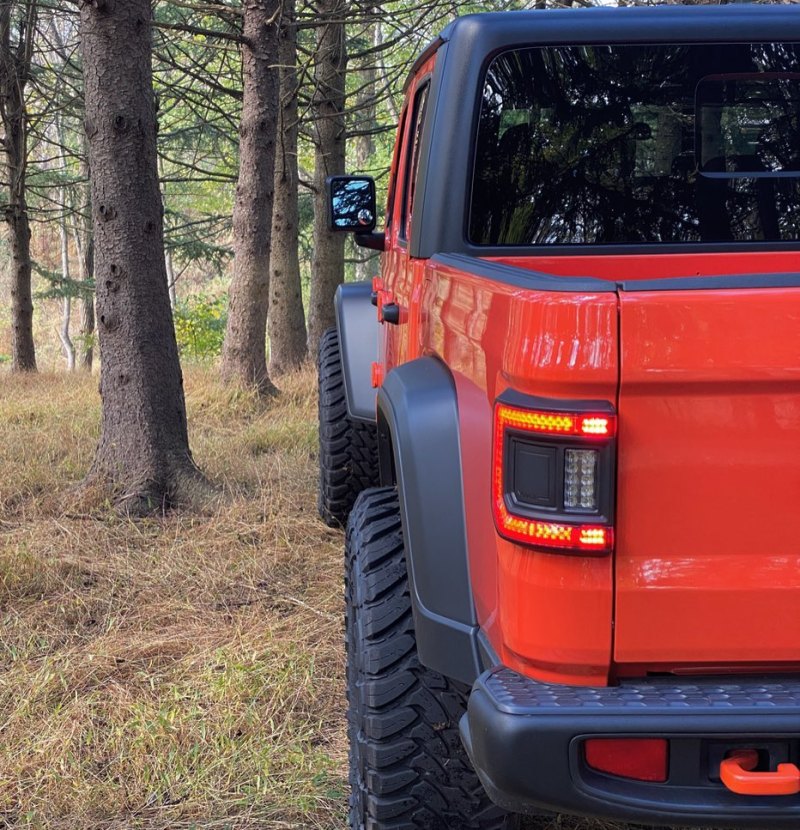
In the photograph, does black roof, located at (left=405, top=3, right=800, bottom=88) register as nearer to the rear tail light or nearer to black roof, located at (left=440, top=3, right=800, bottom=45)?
black roof, located at (left=440, top=3, right=800, bottom=45)

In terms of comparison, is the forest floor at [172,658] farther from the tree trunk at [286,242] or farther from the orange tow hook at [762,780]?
the tree trunk at [286,242]

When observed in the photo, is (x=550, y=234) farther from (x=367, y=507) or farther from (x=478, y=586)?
(x=478, y=586)

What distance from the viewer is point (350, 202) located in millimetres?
3980

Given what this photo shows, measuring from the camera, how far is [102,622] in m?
4.12

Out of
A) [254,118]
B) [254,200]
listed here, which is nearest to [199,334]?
[254,200]

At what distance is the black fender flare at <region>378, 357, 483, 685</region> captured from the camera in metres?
2.07

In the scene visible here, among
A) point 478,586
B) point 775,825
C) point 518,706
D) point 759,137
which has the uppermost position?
point 759,137

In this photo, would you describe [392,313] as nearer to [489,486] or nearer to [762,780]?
[489,486]

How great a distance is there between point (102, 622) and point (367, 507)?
1.85 metres

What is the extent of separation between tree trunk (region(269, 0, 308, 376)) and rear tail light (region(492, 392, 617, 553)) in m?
9.23

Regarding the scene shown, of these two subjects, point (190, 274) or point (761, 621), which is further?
point (190, 274)

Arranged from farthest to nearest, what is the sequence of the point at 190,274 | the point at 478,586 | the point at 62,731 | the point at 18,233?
the point at 190,274, the point at 18,233, the point at 62,731, the point at 478,586

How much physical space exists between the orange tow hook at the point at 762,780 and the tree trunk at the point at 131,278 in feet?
13.7

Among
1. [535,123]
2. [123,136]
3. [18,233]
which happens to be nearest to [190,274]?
[18,233]
